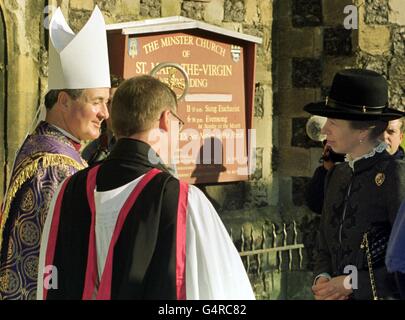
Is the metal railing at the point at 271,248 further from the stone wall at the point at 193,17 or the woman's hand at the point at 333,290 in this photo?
the woman's hand at the point at 333,290

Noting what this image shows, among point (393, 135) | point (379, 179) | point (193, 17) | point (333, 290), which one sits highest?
point (193, 17)

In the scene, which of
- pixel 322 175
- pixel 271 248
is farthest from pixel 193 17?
pixel 322 175

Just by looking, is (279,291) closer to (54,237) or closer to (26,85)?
(26,85)

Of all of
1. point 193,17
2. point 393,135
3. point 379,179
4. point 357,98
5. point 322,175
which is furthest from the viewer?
point 193,17

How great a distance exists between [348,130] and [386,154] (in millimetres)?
206

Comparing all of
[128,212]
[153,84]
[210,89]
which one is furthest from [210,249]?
[210,89]

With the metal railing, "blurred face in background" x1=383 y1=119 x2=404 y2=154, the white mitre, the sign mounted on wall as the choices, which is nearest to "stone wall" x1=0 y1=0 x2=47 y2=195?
the sign mounted on wall

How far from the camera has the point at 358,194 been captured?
3.85 m

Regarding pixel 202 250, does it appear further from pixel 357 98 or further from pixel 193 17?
pixel 193 17

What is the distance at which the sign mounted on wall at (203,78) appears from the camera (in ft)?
21.4

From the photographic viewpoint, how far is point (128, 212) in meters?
3.01

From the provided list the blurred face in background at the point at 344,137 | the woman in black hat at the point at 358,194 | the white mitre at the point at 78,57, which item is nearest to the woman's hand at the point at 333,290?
the woman in black hat at the point at 358,194

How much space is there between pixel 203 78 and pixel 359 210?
3444mm

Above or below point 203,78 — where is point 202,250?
below
